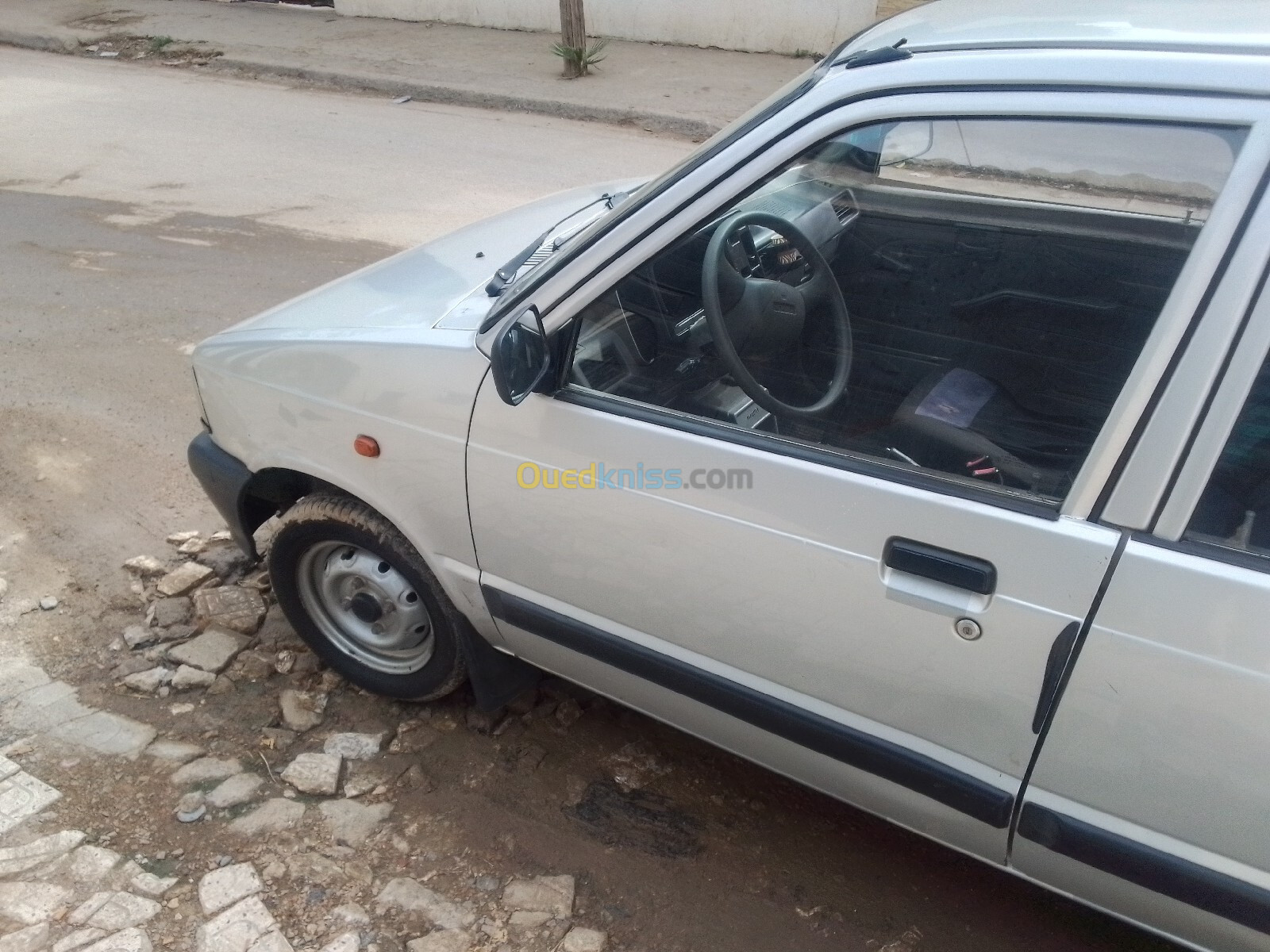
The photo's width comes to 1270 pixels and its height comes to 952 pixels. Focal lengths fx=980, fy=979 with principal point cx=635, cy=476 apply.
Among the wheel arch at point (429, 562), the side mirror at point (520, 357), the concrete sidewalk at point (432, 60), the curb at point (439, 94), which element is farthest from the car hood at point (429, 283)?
the concrete sidewalk at point (432, 60)

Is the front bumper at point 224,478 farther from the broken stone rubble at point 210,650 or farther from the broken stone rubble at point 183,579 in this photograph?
the broken stone rubble at point 183,579

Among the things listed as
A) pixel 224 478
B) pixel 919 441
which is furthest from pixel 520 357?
pixel 224 478

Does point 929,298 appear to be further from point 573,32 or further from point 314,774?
point 573,32

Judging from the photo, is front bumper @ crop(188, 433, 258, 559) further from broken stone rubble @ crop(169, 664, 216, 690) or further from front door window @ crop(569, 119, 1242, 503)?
front door window @ crop(569, 119, 1242, 503)

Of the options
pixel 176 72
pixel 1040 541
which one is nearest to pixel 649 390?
pixel 1040 541

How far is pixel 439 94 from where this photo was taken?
9.70 m

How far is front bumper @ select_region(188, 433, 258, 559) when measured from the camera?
277cm

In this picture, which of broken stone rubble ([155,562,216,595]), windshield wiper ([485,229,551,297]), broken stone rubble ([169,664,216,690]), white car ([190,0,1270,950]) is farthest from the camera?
broken stone rubble ([155,562,216,595])

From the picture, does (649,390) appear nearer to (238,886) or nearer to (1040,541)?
(1040,541)

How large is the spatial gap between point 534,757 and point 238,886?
81 cm

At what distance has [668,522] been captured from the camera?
2014 mm

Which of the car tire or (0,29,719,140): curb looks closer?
the car tire

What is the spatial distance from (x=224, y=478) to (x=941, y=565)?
2.02 metres

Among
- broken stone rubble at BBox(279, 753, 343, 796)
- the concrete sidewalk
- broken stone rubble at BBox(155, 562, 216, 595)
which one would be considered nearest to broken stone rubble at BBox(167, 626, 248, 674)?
broken stone rubble at BBox(155, 562, 216, 595)
